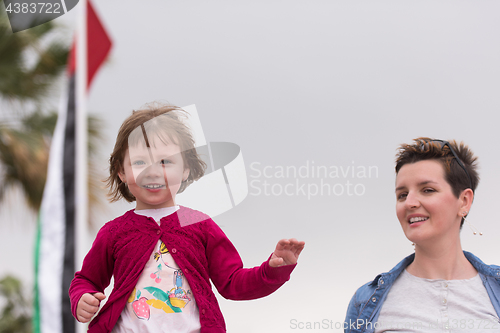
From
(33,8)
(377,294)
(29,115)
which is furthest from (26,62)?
(377,294)

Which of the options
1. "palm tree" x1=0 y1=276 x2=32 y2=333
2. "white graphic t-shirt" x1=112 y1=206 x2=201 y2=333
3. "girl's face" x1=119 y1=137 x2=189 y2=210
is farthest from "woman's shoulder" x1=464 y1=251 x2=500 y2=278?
"palm tree" x1=0 y1=276 x2=32 y2=333

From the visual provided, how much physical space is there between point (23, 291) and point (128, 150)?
13.7 ft

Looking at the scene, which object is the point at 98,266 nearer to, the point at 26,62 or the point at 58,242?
the point at 58,242

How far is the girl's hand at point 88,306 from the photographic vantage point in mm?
1831

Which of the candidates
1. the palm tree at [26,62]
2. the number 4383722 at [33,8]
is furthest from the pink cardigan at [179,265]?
the palm tree at [26,62]

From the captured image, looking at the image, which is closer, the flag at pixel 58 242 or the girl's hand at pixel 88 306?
the flag at pixel 58 242

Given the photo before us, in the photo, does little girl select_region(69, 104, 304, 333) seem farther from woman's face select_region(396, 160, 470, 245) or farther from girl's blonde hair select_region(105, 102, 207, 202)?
woman's face select_region(396, 160, 470, 245)

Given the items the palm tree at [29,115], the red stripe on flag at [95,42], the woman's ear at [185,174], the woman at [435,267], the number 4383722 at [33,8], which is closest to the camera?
the red stripe on flag at [95,42]

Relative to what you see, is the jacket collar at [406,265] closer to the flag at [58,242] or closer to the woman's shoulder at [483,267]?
the woman's shoulder at [483,267]

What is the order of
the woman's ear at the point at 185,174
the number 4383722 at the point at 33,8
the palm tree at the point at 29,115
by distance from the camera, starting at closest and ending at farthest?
the woman's ear at the point at 185,174 < the number 4383722 at the point at 33,8 < the palm tree at the point at 29,115

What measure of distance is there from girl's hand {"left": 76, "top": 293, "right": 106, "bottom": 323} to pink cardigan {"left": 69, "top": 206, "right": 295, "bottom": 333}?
0.16 ft

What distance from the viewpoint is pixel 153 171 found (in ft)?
6.59

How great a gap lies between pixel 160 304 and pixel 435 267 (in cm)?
118

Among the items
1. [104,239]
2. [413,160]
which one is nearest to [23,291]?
[104,239]
